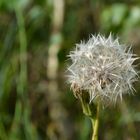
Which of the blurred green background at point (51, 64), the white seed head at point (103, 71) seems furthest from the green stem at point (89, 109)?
the blurred green background at point (51, 64)

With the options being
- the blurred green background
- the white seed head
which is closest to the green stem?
the white seed head

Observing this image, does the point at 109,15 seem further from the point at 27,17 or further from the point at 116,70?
the point at 116,70

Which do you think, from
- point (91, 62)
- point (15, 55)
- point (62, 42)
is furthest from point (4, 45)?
point (91, 62)

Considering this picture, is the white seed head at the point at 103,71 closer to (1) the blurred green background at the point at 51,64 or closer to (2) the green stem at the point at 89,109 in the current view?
(2) the green stem at the point at 89,109

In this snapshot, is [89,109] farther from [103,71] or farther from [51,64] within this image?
[51,64]

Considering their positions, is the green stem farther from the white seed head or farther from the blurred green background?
the blurred green background

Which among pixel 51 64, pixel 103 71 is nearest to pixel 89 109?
pixel 103 71

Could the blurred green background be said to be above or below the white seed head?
above
